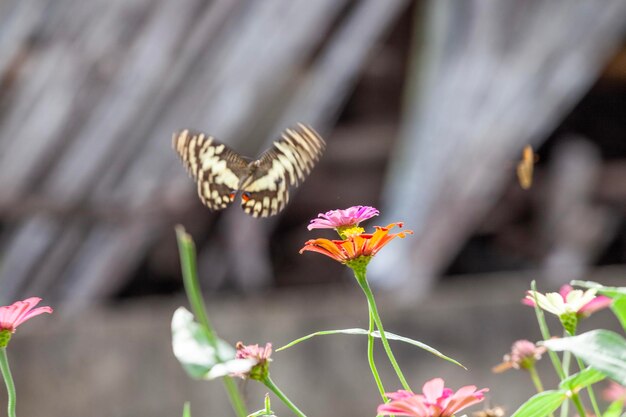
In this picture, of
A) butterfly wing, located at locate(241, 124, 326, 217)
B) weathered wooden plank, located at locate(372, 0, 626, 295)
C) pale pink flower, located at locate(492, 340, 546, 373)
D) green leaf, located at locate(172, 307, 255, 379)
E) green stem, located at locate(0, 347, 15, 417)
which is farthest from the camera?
weathered wooden plank, located at locate(372, 0, 626, 295)

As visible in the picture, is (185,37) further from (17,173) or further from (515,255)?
(515,255)

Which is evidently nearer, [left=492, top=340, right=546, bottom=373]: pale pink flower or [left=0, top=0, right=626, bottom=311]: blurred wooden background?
[left=492, top=340, right=546, bottom=373]: pale pink flower

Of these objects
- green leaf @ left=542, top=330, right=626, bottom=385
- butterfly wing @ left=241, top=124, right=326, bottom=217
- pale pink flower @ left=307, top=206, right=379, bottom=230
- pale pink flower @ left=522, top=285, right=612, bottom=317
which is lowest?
green leaf @ left=542, top=330, right=626, bottom=385

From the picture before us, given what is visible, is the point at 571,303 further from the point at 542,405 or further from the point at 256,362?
the point at 256,362

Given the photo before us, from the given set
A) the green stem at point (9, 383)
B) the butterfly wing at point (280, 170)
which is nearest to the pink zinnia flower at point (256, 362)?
the green stem at point (9, 383)

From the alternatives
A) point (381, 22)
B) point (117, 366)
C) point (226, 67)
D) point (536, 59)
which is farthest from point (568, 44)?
point (117, 366)

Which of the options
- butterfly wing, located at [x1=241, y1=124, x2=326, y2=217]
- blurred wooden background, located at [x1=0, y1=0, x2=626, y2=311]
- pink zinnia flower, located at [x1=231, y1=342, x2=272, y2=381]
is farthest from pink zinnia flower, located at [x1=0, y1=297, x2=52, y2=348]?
blurred wooden background, located at [x1=0, y1=0, x2=626, y2=311]

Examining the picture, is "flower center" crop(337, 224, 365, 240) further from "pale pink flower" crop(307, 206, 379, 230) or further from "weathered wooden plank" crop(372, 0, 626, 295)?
"weathered wooden plank" crop(372, 0, 626, 295)

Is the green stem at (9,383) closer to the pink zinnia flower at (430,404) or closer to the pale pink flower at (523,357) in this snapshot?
the pink zinnia flower at (430,404)
